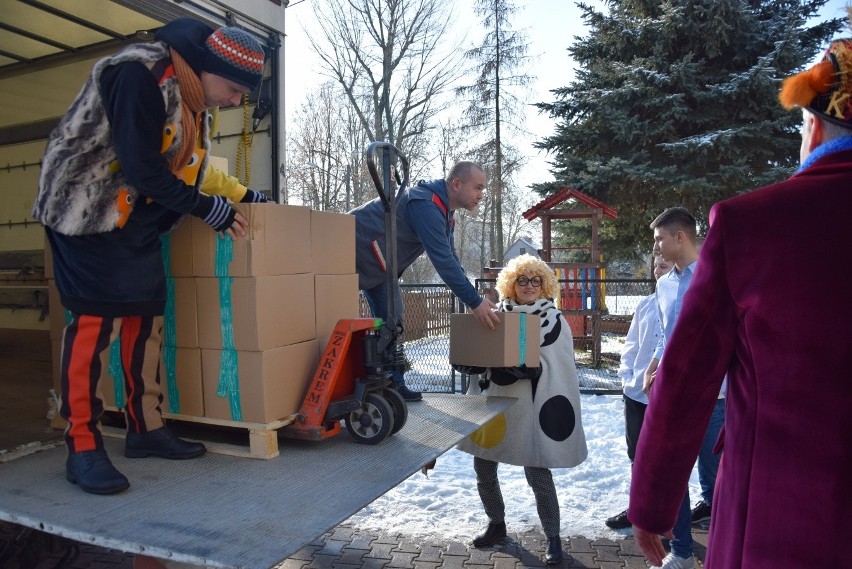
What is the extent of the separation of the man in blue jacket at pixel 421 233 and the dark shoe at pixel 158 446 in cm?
131

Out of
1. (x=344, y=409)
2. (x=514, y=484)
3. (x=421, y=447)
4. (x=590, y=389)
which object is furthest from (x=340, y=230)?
(x=590, y=389)

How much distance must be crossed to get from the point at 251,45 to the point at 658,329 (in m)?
2.97

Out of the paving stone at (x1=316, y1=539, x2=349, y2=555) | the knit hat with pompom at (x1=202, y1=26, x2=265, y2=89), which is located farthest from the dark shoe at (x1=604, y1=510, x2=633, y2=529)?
the knit hat with pompom at (x1=202, y1=26, x2=265, y2=89)

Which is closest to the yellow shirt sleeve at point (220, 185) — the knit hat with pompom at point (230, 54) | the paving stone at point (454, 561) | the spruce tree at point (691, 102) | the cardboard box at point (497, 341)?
the knit hat with pompom at point (230, 54)

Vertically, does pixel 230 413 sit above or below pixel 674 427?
below

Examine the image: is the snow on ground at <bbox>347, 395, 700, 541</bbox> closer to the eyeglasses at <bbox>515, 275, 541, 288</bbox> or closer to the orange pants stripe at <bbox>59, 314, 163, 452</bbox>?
the eyeglasses at <bbox>515, 275, 541, 288</bbox>

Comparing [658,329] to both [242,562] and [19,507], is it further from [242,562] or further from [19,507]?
[19,507]

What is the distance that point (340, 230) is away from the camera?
11.0 feet

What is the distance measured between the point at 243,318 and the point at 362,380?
0.63 m

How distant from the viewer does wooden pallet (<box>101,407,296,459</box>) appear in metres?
2.73

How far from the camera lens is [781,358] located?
1.37 m

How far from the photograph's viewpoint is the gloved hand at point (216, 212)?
2623 millimetres

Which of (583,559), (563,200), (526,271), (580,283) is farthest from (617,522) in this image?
(563,200)

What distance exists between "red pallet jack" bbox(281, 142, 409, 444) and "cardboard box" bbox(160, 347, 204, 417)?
406 mm
